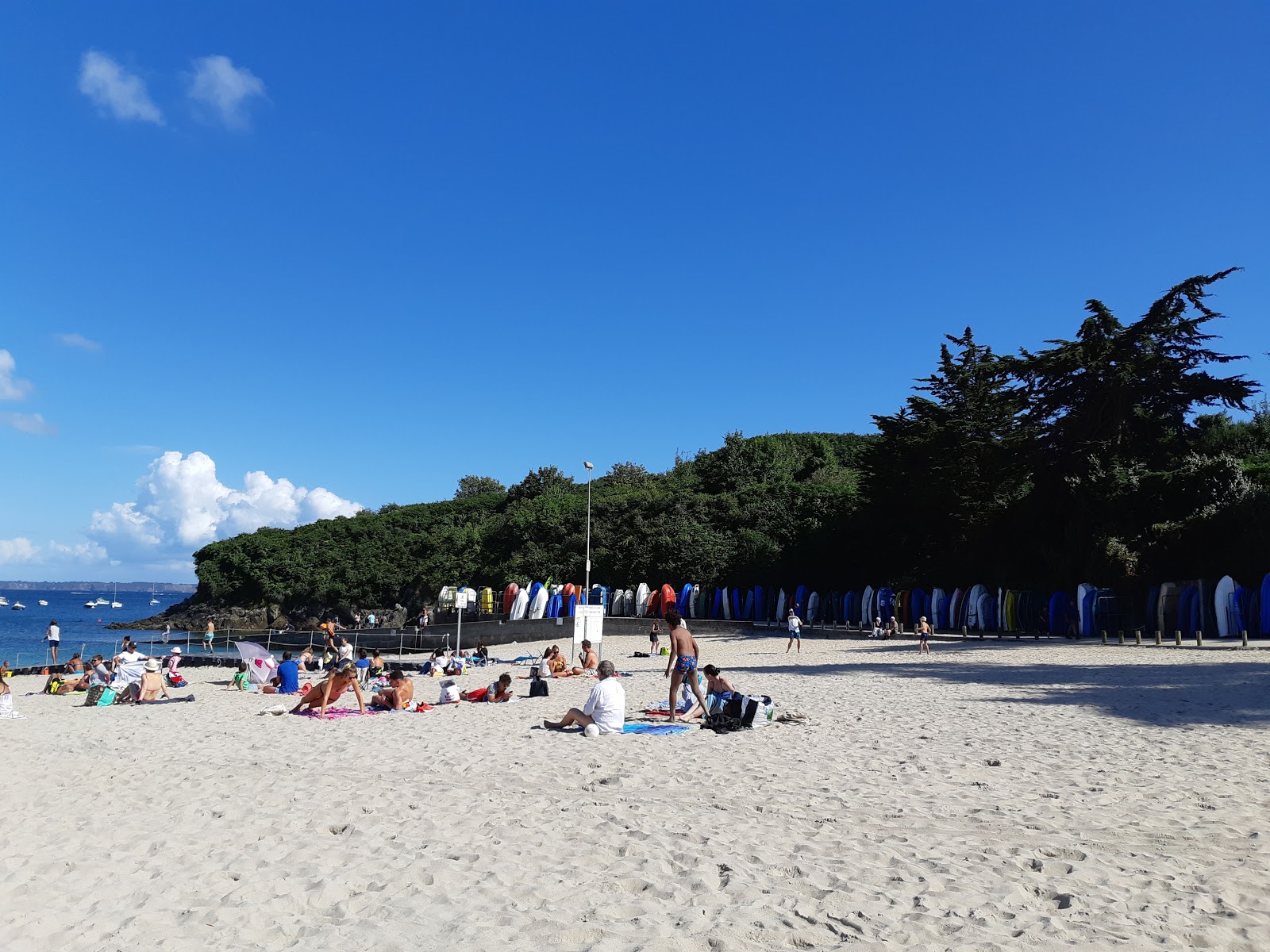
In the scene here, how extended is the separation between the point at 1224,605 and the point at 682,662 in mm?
20944

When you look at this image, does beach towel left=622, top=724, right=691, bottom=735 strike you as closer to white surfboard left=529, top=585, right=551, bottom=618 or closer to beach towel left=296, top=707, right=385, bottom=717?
beach towel left=296, top=707, right=385, bottom=717

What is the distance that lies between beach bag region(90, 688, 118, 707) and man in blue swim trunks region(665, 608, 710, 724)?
10.9m

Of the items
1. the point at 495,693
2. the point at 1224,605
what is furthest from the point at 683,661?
the point at 1224,605

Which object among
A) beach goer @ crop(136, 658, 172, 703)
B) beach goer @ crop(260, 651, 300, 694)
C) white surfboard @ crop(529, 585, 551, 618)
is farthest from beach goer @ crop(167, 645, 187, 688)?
white surfboard @ crop(529, 585, 551, 618)

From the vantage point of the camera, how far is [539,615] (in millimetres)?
42594

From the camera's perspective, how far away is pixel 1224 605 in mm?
24797

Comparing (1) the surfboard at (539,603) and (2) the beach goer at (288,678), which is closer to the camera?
(2) the beach goer at (288,678)

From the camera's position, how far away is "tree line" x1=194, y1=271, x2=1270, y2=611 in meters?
29.1

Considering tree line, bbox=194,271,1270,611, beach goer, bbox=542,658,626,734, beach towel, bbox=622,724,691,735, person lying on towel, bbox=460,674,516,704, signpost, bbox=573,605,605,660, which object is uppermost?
tree line, bbox=194,271,1270,611

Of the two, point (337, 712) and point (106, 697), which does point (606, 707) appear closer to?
point (337, 712)

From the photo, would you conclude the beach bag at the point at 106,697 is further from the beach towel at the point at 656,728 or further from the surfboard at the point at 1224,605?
the surfboard at the point at 1224,605

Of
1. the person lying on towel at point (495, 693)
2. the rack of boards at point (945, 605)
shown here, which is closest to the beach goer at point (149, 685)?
the person lying on towel at point (495, 693)

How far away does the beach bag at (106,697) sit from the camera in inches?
622

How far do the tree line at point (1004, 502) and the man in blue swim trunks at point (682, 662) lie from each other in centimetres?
2252
